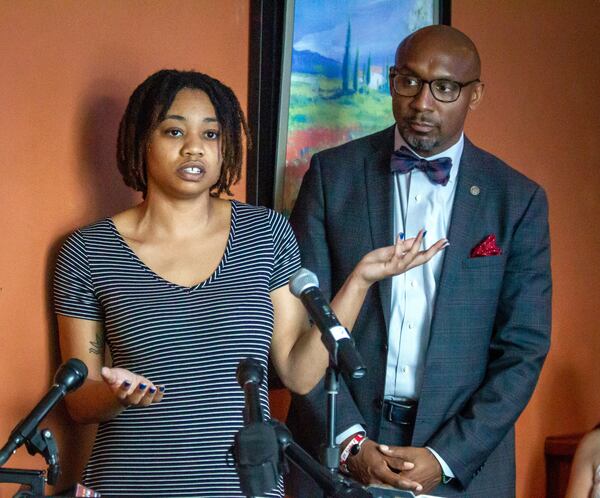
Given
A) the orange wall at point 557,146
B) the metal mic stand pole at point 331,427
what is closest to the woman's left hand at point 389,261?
the metal mic stand pole at point 331,427

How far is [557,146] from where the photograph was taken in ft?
14.2

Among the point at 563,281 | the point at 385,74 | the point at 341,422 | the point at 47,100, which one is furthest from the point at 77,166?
the point at 563,281

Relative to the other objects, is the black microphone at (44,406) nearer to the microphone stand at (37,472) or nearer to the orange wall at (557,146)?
the microphone stand at (37,472)

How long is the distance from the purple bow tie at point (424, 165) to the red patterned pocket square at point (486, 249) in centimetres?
20

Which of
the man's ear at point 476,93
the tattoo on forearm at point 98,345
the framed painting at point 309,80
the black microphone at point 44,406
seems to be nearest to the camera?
the black microphone at point 44,406

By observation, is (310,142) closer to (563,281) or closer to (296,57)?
(296,57)

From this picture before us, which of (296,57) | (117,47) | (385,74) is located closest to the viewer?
(117,47)

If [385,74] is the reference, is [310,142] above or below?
below

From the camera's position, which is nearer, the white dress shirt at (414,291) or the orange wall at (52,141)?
the orange wall at (52,141)

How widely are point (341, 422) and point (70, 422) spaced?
2.35 feet

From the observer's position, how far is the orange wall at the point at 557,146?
414 cm

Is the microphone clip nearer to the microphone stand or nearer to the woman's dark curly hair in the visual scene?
the microphone stand

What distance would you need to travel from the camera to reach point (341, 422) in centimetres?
288

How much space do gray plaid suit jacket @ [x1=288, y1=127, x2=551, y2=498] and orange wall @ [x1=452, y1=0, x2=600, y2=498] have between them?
1.13 m
